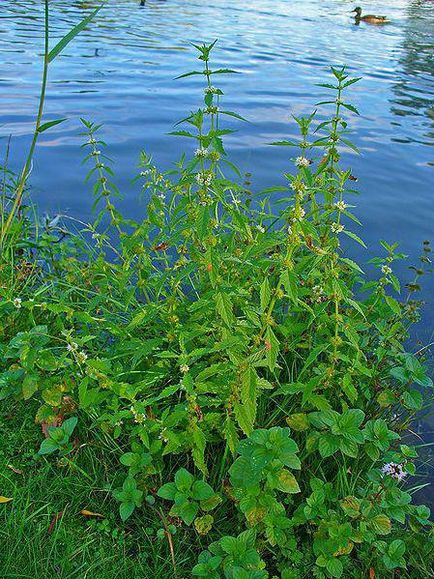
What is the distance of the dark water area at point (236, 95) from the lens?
7461mm

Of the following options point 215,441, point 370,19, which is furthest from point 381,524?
point 370,19

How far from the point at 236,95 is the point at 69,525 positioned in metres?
10.7

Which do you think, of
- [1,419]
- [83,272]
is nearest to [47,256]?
[83,272]

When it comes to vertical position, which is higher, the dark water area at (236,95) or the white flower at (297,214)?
the white flower at (297,214)

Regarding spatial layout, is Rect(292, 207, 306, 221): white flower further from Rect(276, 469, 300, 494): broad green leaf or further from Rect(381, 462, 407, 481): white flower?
Rect(381, 462, 407, 481): white flower

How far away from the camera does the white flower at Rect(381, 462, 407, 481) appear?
269cm

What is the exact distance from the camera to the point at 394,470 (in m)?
2.71

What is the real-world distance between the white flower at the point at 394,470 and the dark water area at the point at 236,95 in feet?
3.91

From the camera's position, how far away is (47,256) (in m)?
4.62

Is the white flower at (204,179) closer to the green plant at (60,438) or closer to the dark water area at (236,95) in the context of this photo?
the green plant at (60,438)

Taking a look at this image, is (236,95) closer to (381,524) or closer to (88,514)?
(88,514)

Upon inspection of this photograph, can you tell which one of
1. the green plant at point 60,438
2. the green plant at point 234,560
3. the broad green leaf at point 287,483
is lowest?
the green plant at point 234,560

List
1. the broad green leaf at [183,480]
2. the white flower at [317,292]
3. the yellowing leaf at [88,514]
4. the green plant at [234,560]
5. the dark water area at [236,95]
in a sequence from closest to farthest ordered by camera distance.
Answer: the green plant at [234,560] → the broad green leaf at [183,480] → the yellowing leaf at [88,514] → the white flower at [317,292] → the dark water area at [236,95]

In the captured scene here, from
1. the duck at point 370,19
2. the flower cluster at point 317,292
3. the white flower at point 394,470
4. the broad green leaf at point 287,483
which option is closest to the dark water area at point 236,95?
the duck at point 370,19
